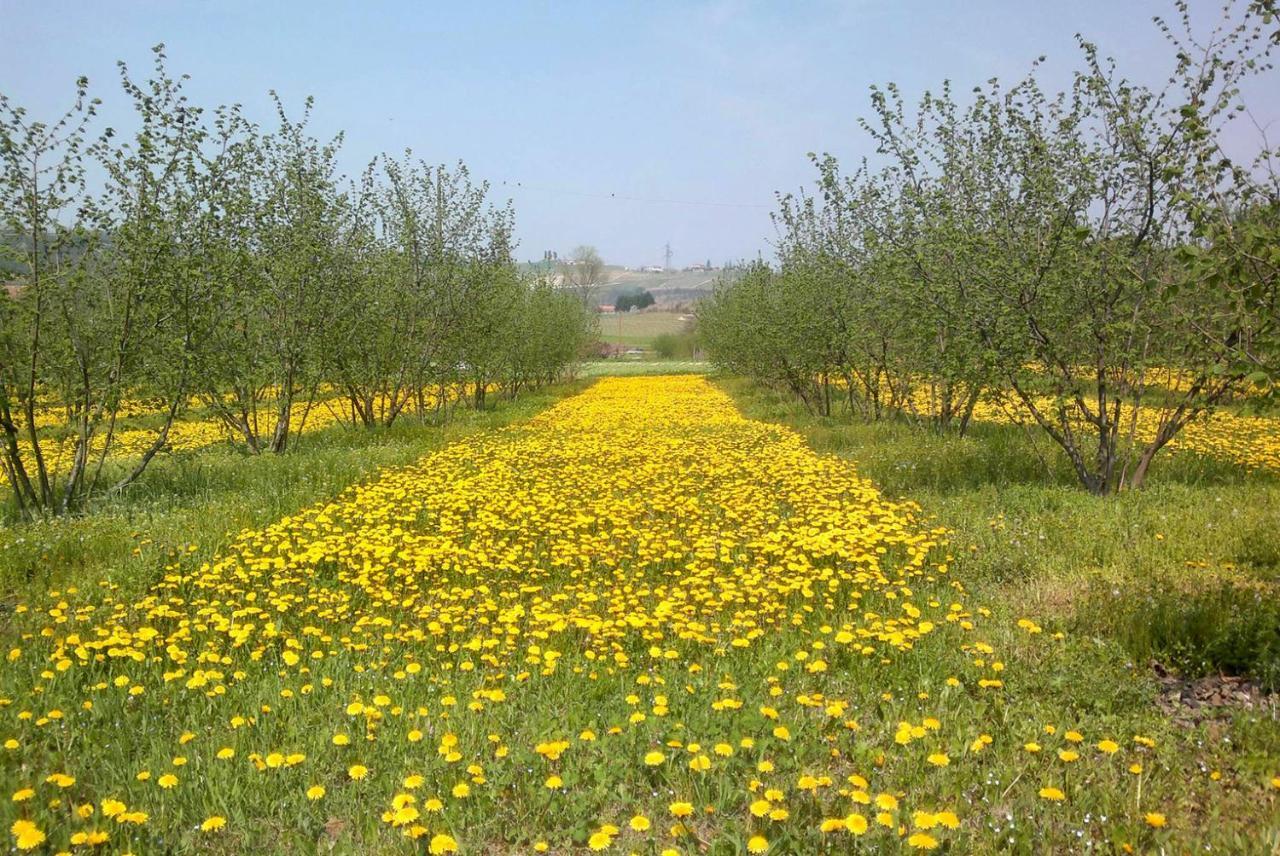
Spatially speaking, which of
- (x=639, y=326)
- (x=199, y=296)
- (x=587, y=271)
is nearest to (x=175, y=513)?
(x=199, y=296)

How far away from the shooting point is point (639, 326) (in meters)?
115

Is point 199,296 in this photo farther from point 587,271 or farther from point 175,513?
point 587,271

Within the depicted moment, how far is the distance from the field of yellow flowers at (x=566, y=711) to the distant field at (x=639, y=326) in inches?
3225

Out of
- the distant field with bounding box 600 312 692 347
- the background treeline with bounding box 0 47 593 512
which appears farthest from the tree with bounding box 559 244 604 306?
the background treeline with bounding box 0 47 593 512

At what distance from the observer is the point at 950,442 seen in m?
13.9

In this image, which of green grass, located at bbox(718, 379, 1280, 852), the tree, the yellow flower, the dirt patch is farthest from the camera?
the tree

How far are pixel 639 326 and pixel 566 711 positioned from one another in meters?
112

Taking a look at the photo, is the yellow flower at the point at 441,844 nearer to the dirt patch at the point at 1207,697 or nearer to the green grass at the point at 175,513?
the dirt patch at the point at 1207,697

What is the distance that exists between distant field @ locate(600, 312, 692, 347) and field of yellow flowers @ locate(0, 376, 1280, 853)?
269 feet

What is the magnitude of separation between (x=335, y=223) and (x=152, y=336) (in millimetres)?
6057

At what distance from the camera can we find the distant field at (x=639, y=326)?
96250mm

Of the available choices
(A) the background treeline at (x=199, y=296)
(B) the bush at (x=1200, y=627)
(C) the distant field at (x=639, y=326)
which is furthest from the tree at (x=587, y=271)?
(B) the bush at (x=1200, y=627)

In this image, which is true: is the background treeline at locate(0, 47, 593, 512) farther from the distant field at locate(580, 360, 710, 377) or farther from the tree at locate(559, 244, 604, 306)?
the tree at locate(559, 244, 604, 306)

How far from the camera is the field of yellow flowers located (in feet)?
11.3
